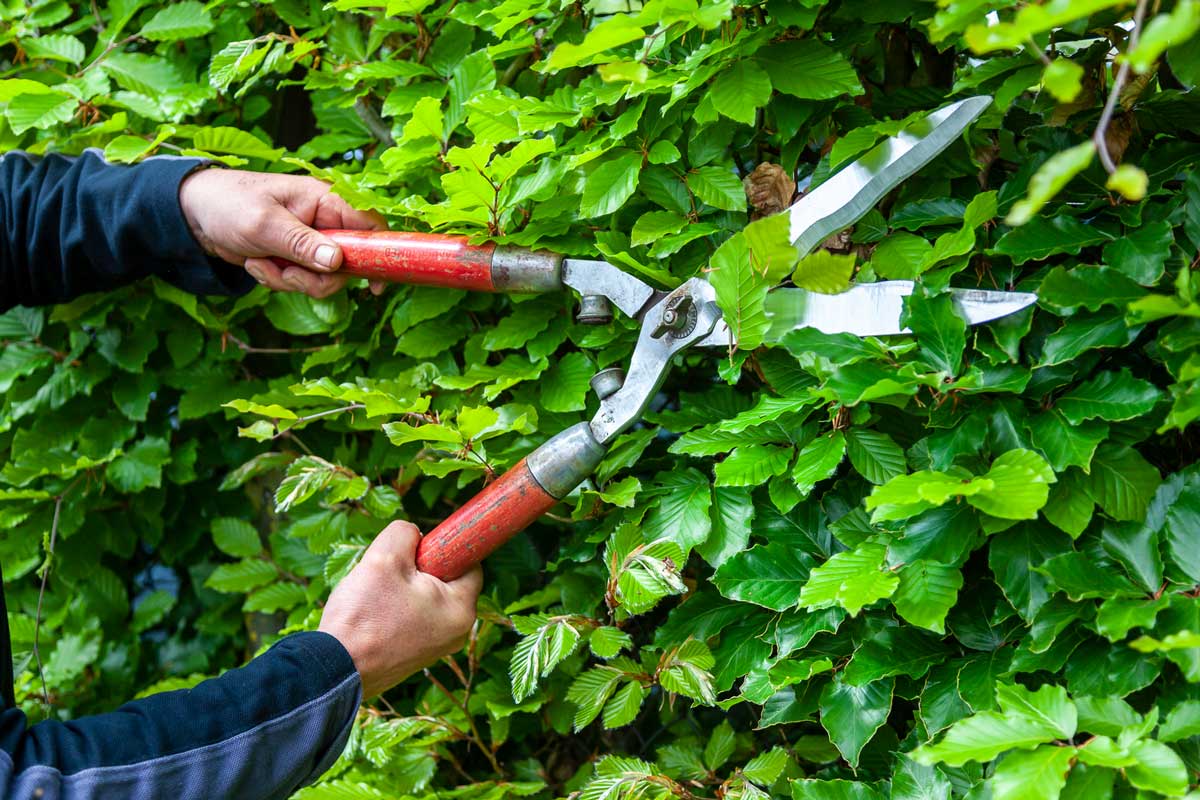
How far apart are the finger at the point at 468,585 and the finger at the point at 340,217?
1.58 ft

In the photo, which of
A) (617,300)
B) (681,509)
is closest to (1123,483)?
(681,509)

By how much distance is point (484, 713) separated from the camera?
143 cm

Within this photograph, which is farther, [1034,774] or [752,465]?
[752,465]

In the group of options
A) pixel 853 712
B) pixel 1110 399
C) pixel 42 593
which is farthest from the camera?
pixel 42 593

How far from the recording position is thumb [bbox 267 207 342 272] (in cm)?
127

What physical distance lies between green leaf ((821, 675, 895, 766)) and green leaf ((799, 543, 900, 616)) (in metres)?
0.09

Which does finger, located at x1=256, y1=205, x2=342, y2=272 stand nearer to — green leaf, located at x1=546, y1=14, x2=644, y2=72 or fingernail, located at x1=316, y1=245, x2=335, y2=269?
fingernail, located at x1=316, y1=245, x2=335, y2=269

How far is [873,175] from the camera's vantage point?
0.97 m

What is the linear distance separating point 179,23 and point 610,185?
859 millimetres

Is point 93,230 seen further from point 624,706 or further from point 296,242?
point 624,706

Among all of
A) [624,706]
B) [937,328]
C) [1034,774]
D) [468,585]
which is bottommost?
[624,706]

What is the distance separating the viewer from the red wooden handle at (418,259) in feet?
3.87

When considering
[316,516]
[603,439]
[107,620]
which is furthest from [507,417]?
[107,620]

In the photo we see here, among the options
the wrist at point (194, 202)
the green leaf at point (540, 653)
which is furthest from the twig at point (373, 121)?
the green leaf at point (540, 653)
